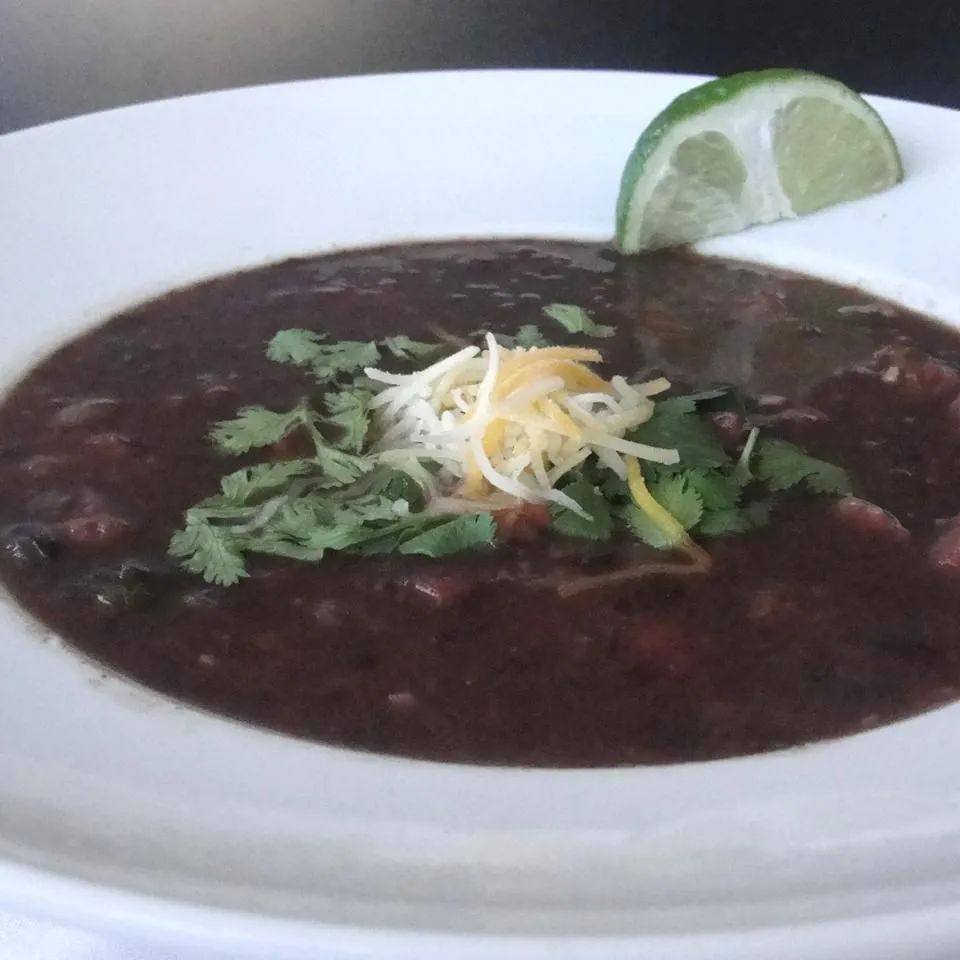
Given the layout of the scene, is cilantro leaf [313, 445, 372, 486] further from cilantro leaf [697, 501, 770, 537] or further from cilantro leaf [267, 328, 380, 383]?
cilantro leaf [697, 501, 770, 537]

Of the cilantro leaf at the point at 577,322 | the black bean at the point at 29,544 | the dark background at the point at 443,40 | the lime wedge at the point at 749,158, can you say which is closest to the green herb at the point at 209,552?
the black bean at the point at 29,544

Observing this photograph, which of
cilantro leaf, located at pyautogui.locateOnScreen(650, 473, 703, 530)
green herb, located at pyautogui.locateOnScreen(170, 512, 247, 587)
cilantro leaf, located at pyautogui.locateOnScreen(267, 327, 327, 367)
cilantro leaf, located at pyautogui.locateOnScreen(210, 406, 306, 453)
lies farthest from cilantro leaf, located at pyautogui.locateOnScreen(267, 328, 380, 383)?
cilantro leaf, located at pyautogui.locateOnScreen(650, 473, 703, 530)

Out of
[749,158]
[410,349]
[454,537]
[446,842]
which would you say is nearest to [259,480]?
[454,537]

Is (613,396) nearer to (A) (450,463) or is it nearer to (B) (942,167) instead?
(A) (450,463)

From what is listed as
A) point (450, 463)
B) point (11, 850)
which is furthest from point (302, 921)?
point (450, 463)

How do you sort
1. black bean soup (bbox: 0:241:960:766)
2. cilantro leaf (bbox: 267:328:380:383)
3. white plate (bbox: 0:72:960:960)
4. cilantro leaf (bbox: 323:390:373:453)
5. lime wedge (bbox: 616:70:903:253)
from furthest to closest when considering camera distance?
lime wedge (bbox: 616:70:903:253) → cilantro leaf (bbox: 267:328:380:383) → cilantro leaf (bbox: 323:390:373:453) → black bean soup (bbox: 0:241:960:766) → white plate (bbox: 0:72:960:960)

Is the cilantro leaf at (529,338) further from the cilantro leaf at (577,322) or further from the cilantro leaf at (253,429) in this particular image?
the cilantro leaf at (253,429)
